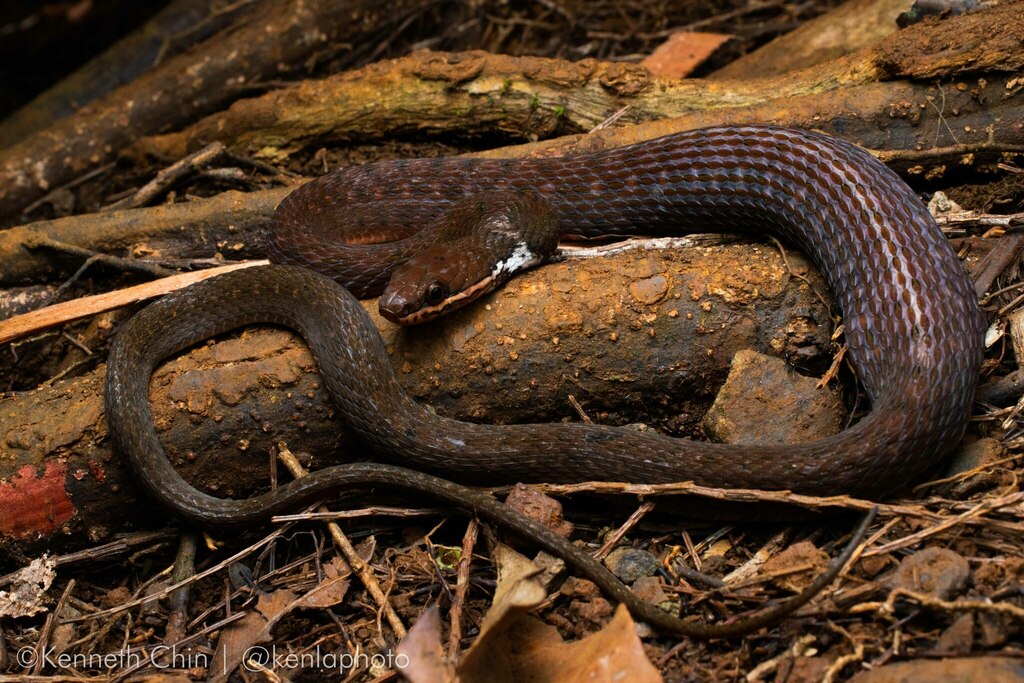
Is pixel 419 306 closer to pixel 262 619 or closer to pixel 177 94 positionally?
pixel 262 619

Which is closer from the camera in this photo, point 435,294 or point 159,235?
point 435,294

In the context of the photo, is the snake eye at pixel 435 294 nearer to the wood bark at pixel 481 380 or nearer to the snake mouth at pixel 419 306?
the snake mouth at pixel 419 306

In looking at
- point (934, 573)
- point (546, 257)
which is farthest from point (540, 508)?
point (934, 573)

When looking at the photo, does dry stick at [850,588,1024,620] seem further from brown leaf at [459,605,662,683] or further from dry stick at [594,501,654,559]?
dry stick at [594,501,654,559]

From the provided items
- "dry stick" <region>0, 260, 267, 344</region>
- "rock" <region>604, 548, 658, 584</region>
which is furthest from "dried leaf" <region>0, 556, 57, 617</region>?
"rock" <region>604, 548, 658, 584</region>

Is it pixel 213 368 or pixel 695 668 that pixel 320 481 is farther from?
pixel 695 668

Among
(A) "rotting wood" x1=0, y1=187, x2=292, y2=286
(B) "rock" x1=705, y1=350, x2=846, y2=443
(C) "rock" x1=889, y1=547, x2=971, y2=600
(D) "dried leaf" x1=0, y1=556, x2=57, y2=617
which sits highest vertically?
(A) "rotting wood" x1=0, y1=187, x2=292, y2=286

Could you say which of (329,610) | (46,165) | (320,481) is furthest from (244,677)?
→ (46,165)

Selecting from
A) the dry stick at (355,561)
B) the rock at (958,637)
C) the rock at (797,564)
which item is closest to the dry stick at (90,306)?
the dry stick at (355,561)
